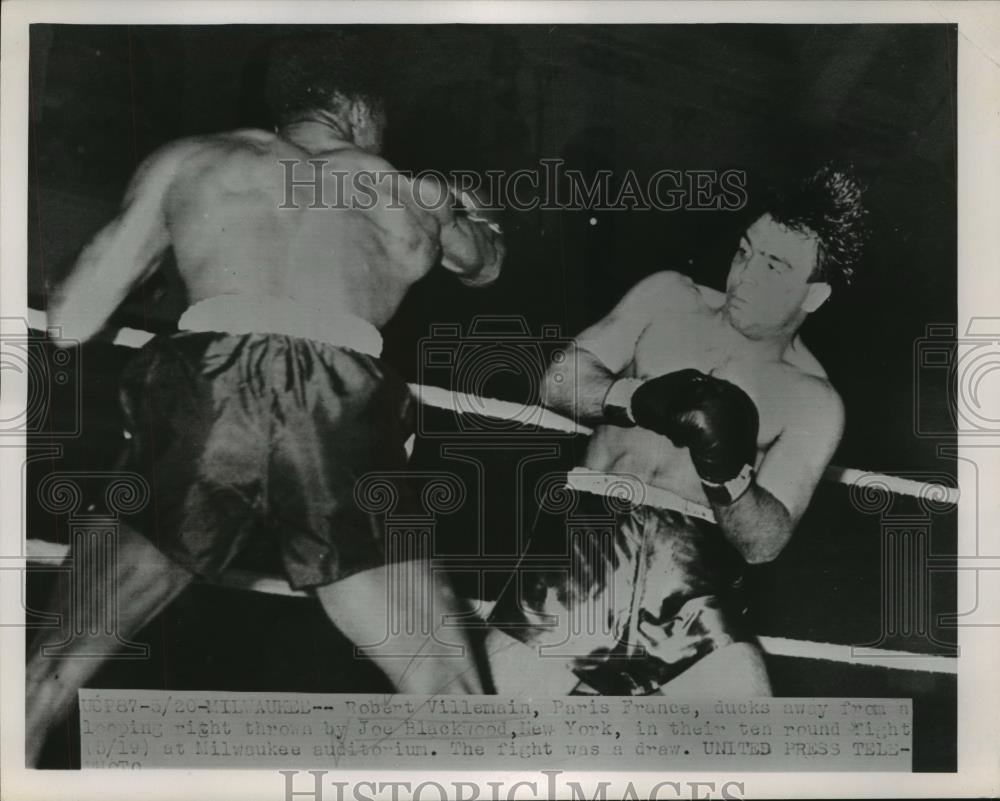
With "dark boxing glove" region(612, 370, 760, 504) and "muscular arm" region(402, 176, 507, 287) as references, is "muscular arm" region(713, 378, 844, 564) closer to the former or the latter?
"dark boxing glove" region(612, 370, 760, 504)

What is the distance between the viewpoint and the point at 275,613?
1.61m

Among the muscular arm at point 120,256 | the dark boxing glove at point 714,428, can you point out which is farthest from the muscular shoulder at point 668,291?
the muscular arm at point 120,256

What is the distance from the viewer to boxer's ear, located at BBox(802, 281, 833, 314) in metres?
1.61

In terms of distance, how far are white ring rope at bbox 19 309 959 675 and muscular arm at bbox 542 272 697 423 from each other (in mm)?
43

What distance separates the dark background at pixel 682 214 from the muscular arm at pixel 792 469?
0.03 meters

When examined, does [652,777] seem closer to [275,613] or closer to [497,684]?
[497,684]

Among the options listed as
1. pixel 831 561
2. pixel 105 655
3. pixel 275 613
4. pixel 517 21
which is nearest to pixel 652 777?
pixel 831 561

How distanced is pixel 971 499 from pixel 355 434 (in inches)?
51.6

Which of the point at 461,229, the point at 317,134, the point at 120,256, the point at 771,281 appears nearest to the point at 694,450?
the point at 771,281

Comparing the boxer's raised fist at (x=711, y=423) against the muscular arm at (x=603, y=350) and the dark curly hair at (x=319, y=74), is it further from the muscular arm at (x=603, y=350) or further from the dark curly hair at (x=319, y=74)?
the dark curly hair at (x=319, y=74)

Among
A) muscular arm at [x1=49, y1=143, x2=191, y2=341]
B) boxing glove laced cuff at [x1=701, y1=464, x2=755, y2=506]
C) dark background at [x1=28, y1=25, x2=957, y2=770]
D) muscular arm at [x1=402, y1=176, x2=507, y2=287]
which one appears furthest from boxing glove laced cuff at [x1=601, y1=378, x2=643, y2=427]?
muscular arm at [x1=49, y1=143, x2=191, y2=341]

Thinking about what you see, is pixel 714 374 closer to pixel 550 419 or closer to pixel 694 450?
pixel 694 450

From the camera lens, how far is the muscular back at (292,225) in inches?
63.6

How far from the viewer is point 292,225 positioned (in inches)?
63.7
